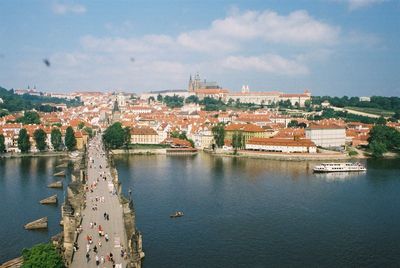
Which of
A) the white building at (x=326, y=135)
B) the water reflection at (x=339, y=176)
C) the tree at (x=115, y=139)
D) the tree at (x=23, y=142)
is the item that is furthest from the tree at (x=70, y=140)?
the white building at (x=326, y=135)

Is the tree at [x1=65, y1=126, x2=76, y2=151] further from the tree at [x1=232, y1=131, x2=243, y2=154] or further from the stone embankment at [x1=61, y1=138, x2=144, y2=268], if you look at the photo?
the stone embankment at [x1=61, y1=138, x2=144, y2=268]

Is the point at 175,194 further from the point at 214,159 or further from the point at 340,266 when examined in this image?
the point at 214,159

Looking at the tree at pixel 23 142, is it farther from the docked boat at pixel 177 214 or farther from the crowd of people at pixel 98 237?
the docked boat at pixel 177 214

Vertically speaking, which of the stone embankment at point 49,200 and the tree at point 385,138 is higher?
the tree at point 385,138

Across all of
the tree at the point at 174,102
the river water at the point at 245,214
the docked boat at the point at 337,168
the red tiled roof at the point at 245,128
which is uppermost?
the tree at the point at 174,102

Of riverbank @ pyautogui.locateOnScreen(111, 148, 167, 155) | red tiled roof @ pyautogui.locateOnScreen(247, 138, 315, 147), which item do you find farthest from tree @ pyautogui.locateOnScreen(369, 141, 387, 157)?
riverbank @ pyautogui.locateOnScreen(111, 148, 167, 155)

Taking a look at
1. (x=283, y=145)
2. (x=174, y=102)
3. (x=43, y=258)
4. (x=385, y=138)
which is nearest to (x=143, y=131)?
(x=283, y=145)
